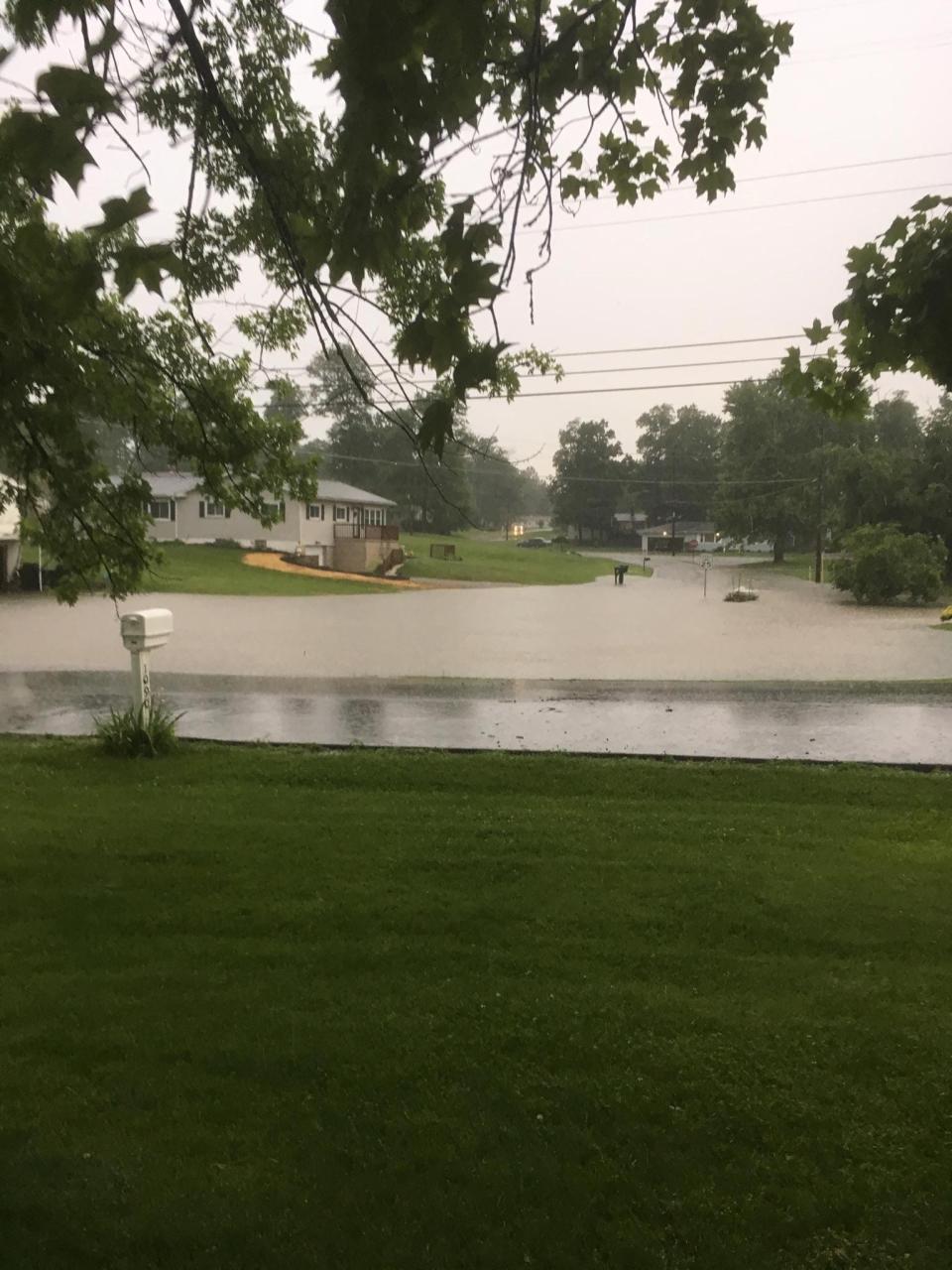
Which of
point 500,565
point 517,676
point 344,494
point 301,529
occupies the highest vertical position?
point 344,494

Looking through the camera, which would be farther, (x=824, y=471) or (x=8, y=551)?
(x=8, y=551)

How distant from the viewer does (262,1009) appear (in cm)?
356

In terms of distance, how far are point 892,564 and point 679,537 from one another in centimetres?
4153

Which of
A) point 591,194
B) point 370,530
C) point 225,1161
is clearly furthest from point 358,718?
point 370,530

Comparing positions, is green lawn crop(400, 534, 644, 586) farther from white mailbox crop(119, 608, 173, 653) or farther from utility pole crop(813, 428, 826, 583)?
white mailbox crop(119, 608, 173, 653)

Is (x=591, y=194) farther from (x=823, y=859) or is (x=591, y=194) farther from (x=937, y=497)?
(x=937, y=497)

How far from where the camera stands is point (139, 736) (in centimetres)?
770

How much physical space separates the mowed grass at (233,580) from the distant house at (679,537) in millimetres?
35721

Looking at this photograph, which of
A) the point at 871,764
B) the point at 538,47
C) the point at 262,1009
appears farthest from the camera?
the point at 871,764

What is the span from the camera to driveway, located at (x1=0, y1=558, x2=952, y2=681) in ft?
51.3

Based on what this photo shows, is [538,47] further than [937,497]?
No

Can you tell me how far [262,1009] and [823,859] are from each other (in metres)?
3.24

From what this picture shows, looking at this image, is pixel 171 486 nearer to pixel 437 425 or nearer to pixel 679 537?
pixel 679 537

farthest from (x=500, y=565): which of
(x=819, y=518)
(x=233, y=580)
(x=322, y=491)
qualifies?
(x=819, y=518)
